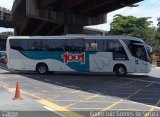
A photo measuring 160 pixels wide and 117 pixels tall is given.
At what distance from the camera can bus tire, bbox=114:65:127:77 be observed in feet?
96.8

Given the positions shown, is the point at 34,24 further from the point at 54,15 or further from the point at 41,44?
the point at 41,44

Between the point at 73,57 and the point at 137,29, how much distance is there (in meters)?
62.0

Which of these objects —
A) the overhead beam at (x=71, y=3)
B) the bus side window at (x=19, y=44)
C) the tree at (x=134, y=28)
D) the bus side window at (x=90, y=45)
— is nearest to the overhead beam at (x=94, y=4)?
the overhead beam at (x=71, y=3)

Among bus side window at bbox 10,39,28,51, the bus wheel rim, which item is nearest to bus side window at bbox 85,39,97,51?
the bus wheel rim

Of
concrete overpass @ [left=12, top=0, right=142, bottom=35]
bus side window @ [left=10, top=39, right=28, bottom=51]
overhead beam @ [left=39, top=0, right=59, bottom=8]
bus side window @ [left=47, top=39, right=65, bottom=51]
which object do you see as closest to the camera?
bus side window @ [left=47, top=39, right=65, bottom=51]

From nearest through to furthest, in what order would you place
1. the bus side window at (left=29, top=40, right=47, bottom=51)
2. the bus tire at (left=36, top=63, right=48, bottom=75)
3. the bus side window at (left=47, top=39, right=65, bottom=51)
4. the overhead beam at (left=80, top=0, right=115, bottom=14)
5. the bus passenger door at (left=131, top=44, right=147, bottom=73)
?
the bus passenger door at (left=131, top=44, right=147, bottom=73) → the bus side window at (left=47, top=39, right=65, bottom=51) → the bus tire at (left=36, top=63, right=48, bottom=75) → the bus side window at (left=29, top=40, right=47, bottom=51) → the overhead beam at (left=80, top=0, right=115, bottom=14)

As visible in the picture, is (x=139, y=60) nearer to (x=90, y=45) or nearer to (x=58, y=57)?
(x=90, y=45)

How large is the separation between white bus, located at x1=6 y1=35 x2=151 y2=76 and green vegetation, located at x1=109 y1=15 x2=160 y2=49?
6053 centimetres

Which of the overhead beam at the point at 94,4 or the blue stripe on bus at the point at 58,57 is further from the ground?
the overhead beam at the point at 94,4

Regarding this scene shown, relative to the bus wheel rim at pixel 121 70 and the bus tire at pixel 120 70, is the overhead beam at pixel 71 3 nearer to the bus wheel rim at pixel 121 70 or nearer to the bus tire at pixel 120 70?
the bus tire at pixel 120 70

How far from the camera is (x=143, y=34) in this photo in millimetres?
91438

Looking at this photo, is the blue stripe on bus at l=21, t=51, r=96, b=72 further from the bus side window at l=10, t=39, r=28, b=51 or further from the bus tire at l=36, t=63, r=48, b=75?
the bus tire at l=36, t=63, r=48, b=75

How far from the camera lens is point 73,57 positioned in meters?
31.0

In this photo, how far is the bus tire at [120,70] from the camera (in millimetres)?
29500
